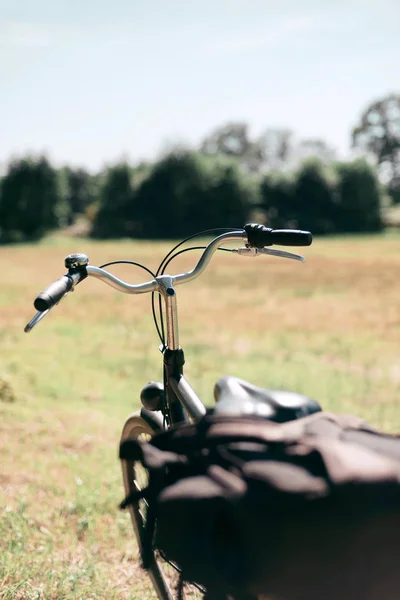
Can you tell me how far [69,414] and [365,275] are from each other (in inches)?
652

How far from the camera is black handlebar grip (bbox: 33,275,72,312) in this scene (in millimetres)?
2018

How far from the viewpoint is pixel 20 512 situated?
11.9 ft

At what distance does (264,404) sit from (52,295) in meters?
0.74

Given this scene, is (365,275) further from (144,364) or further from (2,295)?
(144,364)

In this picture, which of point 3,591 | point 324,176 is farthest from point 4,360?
point 324,176

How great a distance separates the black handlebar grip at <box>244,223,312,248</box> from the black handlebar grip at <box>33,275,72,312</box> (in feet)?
2.25

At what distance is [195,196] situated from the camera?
51406 millimetres

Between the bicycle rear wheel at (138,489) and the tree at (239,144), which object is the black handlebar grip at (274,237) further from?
the tree at (239,144)

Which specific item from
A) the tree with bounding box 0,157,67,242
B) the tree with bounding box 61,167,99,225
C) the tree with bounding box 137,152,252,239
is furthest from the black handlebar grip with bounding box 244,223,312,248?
the tree with bounding box 61,167,99,225

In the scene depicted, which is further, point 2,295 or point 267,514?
point 2,295

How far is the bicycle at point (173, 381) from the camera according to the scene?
6.33ft

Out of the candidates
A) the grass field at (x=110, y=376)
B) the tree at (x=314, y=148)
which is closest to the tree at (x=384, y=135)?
the tree at (x=314, y=148)

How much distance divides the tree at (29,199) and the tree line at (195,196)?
0.08 metres

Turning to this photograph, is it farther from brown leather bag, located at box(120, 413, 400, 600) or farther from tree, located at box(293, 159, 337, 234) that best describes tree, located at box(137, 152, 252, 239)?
brown leather bag, located at box(120, 413, 400, 600)
